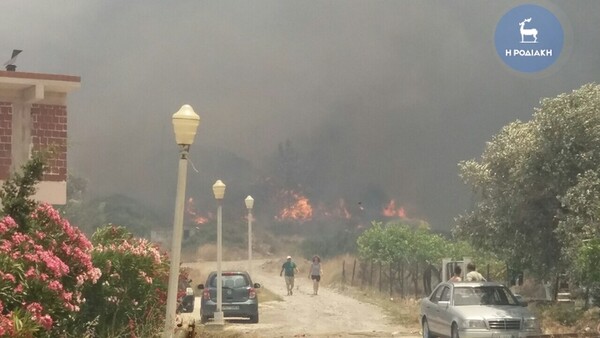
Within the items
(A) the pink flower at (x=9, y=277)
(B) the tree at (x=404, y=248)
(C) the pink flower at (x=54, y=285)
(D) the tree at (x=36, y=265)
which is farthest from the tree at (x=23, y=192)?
(B) the tree at (x=404, y=248)

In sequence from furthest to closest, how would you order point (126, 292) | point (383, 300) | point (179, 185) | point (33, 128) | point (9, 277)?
point (383, 300) < point (33, 128) < point (126, 292) < point (179, 185) < point (9, 277)

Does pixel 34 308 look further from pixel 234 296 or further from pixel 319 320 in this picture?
pixel 319 320

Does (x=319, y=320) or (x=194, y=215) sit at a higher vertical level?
(x=194, y=215)

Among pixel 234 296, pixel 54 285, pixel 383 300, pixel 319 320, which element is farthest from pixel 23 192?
pixel 383 300

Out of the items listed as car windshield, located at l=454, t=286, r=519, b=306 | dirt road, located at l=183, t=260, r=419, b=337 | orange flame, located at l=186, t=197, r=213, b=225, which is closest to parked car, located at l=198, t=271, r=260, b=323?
dirt road, located at l=183, t=260, r=419, b=337

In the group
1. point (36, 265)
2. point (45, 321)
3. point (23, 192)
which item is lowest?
point (45, 321)

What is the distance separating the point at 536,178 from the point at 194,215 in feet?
364

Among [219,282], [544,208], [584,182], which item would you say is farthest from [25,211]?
[544,208]

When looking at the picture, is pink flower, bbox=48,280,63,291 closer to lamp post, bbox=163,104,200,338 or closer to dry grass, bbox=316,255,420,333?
lamp post, bbox=163,104,200,338

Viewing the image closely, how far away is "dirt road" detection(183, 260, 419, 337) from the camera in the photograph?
973 inches

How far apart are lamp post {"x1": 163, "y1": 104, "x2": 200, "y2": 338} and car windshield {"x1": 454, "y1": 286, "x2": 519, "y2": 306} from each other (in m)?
8.19

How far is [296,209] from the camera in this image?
12850 cm

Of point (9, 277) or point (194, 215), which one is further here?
point (194, 215)

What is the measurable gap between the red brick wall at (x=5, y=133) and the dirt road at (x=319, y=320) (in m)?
6.89
